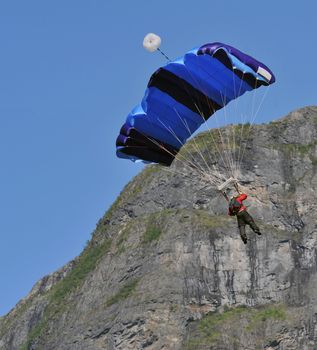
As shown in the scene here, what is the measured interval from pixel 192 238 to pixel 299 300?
1290 centimetres

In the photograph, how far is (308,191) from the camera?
14600 cm

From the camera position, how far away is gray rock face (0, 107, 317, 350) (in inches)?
5167

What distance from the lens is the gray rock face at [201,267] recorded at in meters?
131

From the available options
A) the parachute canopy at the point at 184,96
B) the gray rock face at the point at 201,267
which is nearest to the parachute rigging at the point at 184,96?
the parachute canopy at the point at 184,96

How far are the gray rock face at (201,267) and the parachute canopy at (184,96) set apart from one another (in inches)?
2716

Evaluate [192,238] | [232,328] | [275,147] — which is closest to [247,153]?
[275,147]

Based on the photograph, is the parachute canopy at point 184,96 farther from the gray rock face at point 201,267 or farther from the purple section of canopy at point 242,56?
the gray rock face at point 201,267

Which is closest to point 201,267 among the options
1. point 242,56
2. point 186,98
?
point 186,98

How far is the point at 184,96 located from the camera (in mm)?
60656

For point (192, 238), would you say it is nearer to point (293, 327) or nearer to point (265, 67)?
Answer: point (293, 327)

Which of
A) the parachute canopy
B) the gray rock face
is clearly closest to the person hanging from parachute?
the parachute canopy

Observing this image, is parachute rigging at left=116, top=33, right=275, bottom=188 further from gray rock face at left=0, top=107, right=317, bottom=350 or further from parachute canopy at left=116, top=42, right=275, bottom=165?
gray rock face at left=0, top=107, right=317, bottom=350

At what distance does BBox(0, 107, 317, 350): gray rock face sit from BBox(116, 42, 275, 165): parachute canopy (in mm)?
68987

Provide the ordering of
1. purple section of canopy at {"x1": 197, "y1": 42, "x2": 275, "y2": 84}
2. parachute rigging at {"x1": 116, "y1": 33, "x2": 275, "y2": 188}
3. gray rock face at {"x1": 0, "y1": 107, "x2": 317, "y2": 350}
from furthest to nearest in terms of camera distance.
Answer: gray rock face at {"x1": 0, "y1": 107, "x2": 317, "y2": 350}
parachute rigging at {"x1": 116, "y1": 33, "x2": 275, "y2": 188}
purple section of canopy at {"x1": 197, "y1": 42, "x2": 275, "y2": 84}
